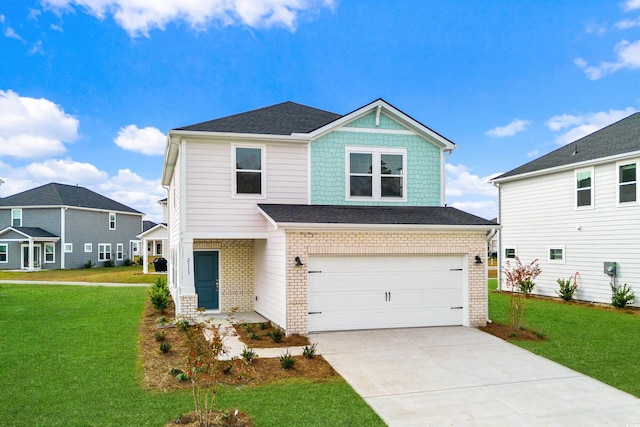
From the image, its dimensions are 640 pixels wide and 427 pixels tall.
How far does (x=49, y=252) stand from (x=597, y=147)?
129 feet

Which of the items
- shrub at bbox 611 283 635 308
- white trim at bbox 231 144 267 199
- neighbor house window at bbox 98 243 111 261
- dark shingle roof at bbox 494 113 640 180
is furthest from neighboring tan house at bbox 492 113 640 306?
neighbor house window at bbox 98 243 111 261

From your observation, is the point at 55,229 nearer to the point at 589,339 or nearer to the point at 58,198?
the point at 58,198

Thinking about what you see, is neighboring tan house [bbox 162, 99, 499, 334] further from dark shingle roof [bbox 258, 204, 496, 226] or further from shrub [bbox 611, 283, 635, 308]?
shrub [bbox 611, 283, 635, 308]

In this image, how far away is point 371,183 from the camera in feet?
46.7

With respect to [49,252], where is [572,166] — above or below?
above

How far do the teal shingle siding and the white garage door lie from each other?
105 inches

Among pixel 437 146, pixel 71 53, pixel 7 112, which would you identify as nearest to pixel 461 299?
pixel 437 146

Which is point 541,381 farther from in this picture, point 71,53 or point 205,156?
point 71,53

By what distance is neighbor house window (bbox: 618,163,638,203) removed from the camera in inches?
628

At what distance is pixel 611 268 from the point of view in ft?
54.7

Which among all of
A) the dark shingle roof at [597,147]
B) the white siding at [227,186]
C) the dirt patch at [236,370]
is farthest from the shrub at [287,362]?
the dark shingle roof at [597,147]

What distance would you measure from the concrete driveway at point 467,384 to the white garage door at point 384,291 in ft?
3.14

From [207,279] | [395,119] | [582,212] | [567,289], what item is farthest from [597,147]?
[207,279]

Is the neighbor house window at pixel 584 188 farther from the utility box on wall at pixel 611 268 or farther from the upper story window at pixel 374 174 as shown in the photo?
the upper story window at pixel 374 174
